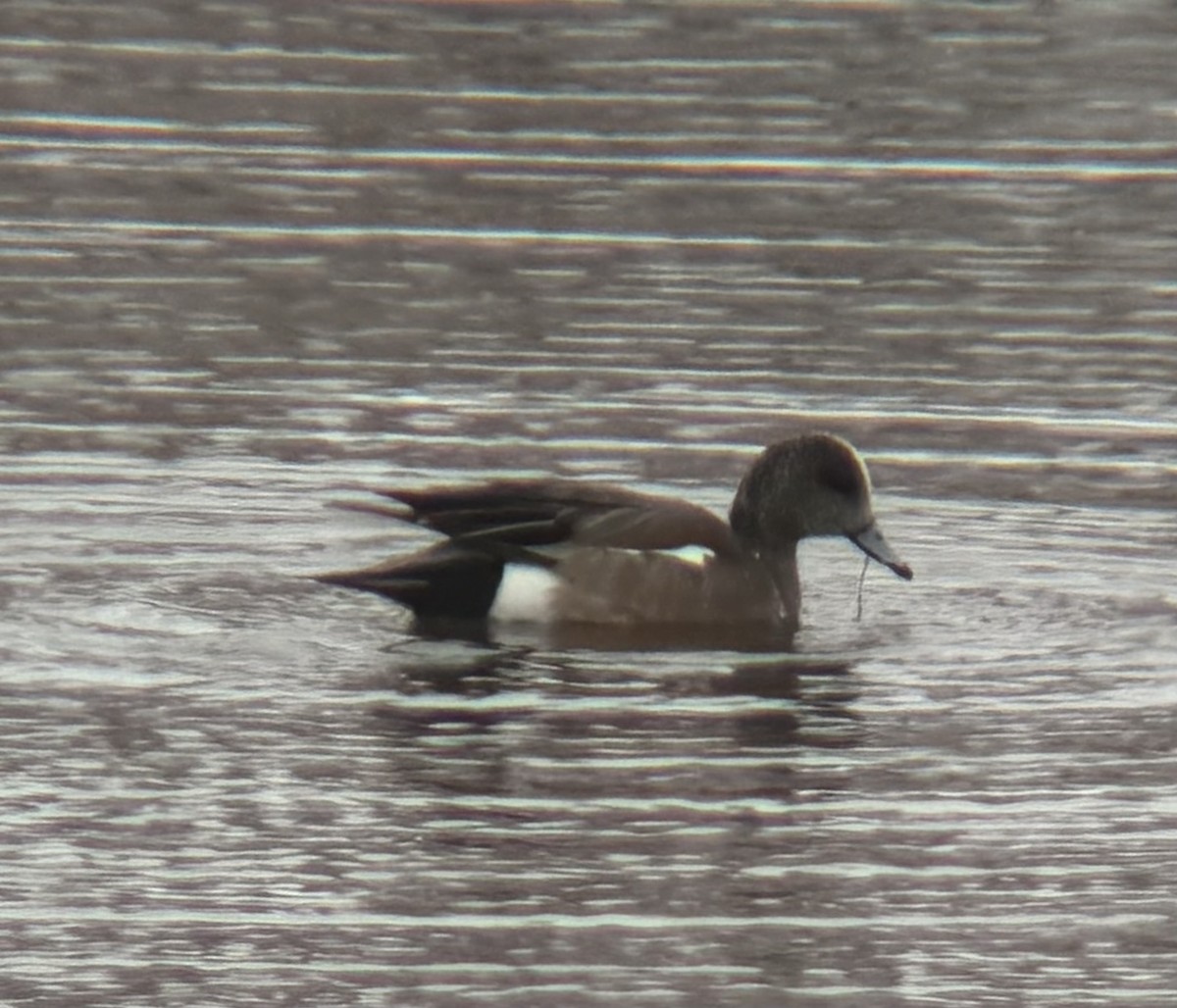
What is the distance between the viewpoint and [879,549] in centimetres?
1133

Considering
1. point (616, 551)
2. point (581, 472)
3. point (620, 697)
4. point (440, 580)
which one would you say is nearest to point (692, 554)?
point (616, 551)

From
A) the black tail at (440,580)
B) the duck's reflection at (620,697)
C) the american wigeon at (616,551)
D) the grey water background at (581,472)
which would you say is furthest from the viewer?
the american wigeon at (616,551)

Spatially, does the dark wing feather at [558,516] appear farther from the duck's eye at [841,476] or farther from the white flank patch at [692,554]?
the duck's eye at [841,476]

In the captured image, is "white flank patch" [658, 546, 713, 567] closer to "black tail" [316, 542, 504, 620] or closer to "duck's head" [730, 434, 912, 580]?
"duck's head" [730, 434, 912, 580]

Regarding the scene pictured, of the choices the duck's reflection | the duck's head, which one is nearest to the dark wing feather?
the duck's head

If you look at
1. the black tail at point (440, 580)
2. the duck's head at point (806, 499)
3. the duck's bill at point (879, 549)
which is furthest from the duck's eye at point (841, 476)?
the black tail at point (440, 580)

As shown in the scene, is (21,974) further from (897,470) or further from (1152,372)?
(1152,372)

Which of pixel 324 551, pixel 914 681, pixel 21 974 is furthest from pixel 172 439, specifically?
pixel 21 974

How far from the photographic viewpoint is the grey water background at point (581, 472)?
26.8 ft

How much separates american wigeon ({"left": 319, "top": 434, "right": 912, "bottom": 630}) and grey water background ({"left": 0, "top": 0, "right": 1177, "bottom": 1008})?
199mm

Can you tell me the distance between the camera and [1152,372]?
14.2 meters

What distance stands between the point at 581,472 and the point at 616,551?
148 centimetres

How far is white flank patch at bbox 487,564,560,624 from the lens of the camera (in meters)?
11.0

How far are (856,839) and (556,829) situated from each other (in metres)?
0.71
